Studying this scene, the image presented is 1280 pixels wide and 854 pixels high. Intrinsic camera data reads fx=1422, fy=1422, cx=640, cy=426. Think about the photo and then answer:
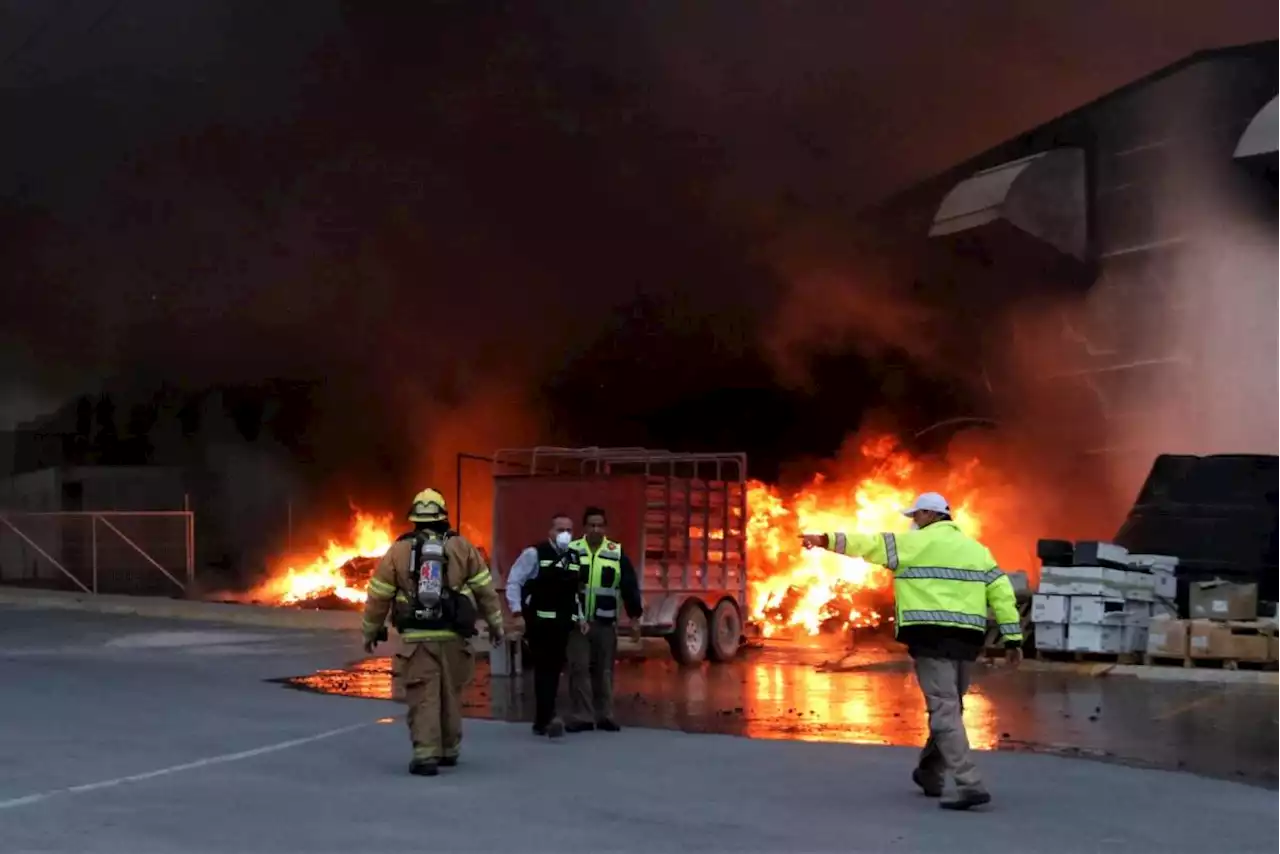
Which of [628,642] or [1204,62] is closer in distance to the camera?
[628,642]

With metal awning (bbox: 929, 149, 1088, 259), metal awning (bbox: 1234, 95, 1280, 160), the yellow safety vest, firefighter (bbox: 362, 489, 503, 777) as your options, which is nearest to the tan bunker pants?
firefighter (bbox: 362, 489, 503, 777)

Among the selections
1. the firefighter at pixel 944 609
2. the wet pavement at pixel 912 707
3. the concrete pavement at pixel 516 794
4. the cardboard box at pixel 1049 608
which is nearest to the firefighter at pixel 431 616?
the concrete pavement at pixel 516 794

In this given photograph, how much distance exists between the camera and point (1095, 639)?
49.2 feet

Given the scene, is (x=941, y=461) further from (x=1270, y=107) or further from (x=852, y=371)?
(x=1270, y=107)

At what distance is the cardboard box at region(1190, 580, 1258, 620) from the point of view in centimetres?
1461

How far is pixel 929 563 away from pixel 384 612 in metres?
3.03

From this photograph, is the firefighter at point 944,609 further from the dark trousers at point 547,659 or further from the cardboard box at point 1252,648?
the cardboard box at point 1252,648

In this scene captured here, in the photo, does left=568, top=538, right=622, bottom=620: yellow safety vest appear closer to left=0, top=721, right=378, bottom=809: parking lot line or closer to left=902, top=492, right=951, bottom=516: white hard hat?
left=0, top=721, right=378, bottom=809: parking lot line

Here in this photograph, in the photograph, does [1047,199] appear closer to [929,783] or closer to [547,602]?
[547,602]

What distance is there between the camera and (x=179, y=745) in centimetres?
886

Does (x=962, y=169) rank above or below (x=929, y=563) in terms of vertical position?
above

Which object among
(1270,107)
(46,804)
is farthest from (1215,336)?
(46,804)

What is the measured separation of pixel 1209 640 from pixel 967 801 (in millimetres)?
8631

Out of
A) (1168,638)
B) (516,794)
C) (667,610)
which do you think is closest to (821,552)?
(667,610)
